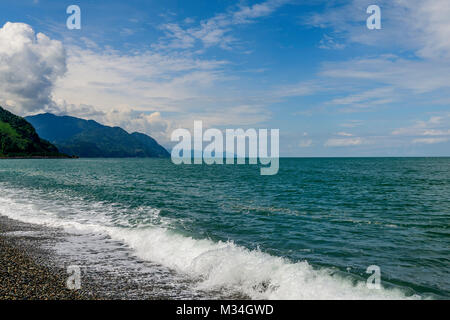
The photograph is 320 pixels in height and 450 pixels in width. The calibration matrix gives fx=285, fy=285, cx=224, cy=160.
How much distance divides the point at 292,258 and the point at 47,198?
1394 inches

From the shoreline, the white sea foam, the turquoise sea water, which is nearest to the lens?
the shoreline

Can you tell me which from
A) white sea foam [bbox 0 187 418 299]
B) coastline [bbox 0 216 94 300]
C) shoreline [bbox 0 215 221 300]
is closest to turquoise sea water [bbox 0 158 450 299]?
white sea foam [bbox 0 187 418 299]

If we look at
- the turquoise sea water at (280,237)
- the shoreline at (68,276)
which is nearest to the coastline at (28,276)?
the shoreline at (68,276)

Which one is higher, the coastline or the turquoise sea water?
the coastline

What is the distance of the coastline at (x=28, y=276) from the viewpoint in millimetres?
10660

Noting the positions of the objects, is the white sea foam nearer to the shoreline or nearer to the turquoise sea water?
the turquoise sea water

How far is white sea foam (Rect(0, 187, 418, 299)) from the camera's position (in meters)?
11.5

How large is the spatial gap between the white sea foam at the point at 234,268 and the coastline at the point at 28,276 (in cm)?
461

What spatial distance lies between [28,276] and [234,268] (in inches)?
356

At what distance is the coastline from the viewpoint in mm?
10660

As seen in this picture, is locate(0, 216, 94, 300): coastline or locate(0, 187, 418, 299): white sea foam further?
locate(0, 187, 418, 299): white sea foam

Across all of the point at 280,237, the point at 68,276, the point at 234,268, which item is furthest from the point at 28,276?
the point at 280,237

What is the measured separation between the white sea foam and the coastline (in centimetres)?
461

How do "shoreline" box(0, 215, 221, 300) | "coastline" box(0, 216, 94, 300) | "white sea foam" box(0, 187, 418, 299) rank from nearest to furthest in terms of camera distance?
1. "coastline" box(0, 216, 94, 300)
2. "shoreline" box(0, 215, 221, 300)
3. "white sea foam" box(0, 187, 418, 299)
